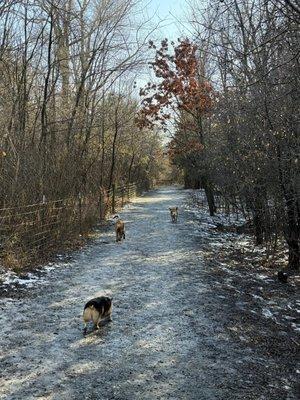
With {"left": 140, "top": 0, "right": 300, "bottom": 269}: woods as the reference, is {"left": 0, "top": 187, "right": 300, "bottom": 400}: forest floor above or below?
below

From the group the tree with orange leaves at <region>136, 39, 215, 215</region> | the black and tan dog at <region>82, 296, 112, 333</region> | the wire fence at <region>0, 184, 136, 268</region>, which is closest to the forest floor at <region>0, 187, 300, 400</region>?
the black and tan dog at <region>82, 296, 112, 333</region>

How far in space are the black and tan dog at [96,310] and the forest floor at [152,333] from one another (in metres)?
0.17

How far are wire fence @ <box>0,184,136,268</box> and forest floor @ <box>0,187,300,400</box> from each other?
659 mm

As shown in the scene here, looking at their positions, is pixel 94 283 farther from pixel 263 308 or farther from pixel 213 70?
pixel 213 70

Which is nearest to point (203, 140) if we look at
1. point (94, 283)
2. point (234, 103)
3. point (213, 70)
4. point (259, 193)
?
point (213, 70)

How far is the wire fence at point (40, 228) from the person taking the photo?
9.38m

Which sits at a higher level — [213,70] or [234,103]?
[213,70]

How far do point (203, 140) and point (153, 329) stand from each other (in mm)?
15225

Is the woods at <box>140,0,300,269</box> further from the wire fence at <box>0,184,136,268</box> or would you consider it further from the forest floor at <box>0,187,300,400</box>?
the wire fence at <box>0,184,136,268</box>

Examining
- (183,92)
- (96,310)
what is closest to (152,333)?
(96,310)

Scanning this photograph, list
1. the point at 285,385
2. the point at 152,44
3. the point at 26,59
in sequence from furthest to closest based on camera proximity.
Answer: the point at 152,44 < the point at 26,59 < the point at 285,385

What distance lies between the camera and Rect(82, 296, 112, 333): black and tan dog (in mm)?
5809

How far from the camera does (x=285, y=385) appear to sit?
4.61m

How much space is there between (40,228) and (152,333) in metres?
5.91
